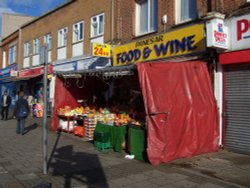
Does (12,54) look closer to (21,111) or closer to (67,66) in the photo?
(67,66)

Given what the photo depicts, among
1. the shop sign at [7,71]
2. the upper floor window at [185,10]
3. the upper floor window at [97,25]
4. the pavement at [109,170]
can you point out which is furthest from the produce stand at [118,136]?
the shop sign at [7,71]

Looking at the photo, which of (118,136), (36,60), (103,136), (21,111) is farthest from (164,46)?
(36,60)

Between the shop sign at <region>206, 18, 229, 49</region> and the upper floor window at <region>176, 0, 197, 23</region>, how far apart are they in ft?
6.09

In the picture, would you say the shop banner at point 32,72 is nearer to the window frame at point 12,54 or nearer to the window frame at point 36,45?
the window frame at point 36,45

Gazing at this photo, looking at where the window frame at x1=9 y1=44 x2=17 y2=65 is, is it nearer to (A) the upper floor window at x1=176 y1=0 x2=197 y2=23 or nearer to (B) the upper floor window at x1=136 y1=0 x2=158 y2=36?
(B) the upper floor window at x1=136 y1=0 x2=158 y2=36

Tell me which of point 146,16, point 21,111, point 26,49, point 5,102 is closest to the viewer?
point 21,111

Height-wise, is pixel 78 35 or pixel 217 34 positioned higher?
pixel 78 35

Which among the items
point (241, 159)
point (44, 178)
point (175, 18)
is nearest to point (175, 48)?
point (175, 18)

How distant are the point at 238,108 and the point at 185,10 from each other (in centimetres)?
435

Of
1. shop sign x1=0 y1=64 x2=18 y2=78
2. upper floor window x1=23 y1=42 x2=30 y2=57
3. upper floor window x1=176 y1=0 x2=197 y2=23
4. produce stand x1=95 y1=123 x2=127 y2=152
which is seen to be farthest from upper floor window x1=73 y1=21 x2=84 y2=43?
shop sign x1=0 y1=64 x2=18 y2=78

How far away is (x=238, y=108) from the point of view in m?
9.37

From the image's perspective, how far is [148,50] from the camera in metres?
A: 12.6

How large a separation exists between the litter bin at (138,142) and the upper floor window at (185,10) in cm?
507

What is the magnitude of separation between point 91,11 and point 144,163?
11557 mm
